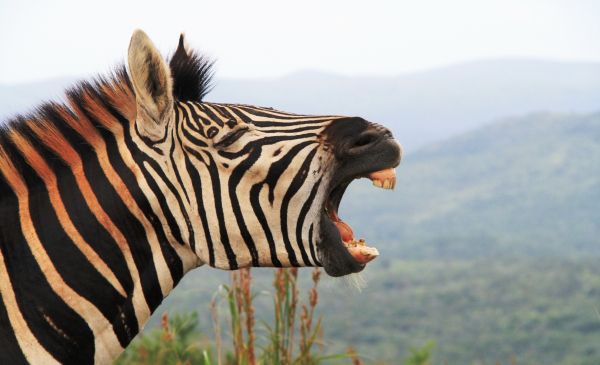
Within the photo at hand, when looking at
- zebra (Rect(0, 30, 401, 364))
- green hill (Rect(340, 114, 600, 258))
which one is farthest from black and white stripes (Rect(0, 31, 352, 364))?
green hill (Rect(340, 114, 600, 258))

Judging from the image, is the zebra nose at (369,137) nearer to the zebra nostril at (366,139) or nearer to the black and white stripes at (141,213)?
the zebra nostril at (366,139)

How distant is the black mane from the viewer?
3795 millimetres

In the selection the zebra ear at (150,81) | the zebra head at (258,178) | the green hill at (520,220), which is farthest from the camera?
the green hill at (520,220)

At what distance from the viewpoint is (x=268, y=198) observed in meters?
3.48

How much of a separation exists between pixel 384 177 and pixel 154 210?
85 cm

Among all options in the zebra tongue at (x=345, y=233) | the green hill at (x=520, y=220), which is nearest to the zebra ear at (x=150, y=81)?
the zebra tongue at (x=345, y=233)

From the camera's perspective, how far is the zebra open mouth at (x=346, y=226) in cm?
346

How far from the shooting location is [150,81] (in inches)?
135

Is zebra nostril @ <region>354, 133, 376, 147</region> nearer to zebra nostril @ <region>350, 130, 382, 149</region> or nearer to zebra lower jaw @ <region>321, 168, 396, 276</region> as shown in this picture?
zebra nostril @ <region>350, 130, 382, 149</region>

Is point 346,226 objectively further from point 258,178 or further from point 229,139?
point 229,139

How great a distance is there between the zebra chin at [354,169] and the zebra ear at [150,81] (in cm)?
62

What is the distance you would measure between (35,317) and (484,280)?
116 m

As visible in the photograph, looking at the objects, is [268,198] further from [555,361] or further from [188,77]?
[555,361]

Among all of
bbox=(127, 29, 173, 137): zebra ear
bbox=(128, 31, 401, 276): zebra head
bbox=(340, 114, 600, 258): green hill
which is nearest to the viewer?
bbox=(127, 29, 173, 137): zebra ear
